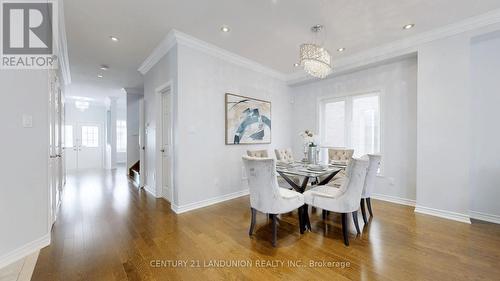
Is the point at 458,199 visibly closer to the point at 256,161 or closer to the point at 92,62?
the point at 256,161

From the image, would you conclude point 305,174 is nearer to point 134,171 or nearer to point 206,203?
point 206,203

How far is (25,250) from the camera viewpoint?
2.00 m

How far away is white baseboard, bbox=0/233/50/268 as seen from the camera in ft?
6.05

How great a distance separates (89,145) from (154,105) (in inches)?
252

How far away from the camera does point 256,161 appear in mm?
2127

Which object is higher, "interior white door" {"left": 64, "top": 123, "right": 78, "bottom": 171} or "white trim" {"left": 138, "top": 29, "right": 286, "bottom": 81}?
"white trim" {"left": 138, "top": 29, "right": 286, "bottom": 81}

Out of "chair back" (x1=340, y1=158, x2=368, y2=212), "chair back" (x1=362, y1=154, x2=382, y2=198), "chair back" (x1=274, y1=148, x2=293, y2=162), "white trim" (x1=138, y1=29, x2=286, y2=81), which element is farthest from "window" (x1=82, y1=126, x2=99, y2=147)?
"chair back" (x1=362, y1=154, x2=382, y2=198)

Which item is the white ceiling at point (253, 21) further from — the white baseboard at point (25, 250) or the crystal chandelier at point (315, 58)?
the white baseboard at point (25, 250)

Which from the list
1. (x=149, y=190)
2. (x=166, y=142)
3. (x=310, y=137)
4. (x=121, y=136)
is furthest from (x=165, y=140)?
(x=121, y=136)

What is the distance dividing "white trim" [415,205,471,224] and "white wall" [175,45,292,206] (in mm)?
3087

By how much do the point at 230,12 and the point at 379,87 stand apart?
318cm

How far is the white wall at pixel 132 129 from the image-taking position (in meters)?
6.44

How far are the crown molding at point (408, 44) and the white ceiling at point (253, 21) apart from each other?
115 millimetres

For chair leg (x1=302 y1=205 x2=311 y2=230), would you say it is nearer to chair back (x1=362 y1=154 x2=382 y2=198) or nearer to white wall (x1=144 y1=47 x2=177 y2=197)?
chair back (x1=362 y1=154 x2=382 y2=198)
